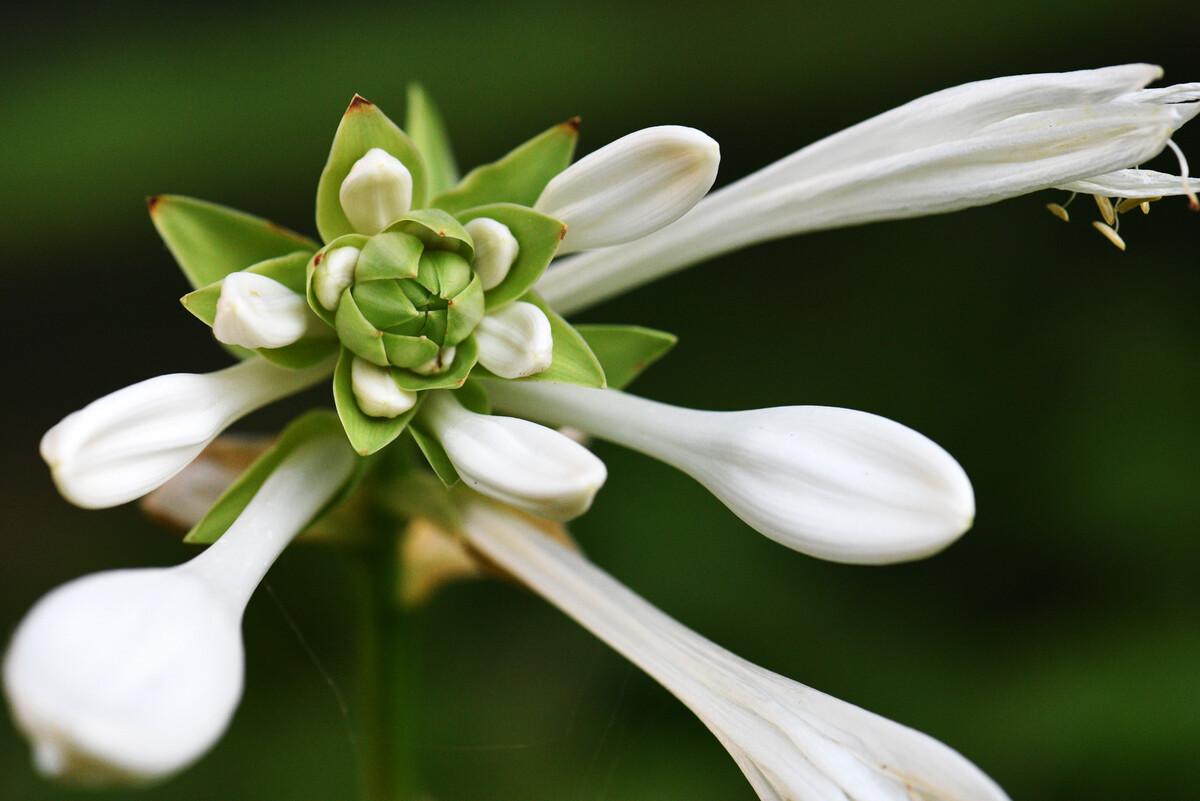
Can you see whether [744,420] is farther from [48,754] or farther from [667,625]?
[48,754]

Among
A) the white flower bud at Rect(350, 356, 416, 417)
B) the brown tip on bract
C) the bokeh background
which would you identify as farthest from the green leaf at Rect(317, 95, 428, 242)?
the bokeh background

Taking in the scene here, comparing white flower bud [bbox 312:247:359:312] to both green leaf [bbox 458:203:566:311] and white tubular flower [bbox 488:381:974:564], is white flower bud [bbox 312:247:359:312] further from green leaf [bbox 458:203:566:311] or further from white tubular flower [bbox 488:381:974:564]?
white tubular flower [bbox 488:381:974:564]

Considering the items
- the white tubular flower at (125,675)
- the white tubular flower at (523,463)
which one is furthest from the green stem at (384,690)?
the white tubular flower at (125,675)

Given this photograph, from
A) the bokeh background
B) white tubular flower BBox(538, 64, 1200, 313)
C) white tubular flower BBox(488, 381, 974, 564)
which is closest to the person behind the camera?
white tubular flower BBox(488, 381, 974, 564)

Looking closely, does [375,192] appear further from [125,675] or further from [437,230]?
[125,675]

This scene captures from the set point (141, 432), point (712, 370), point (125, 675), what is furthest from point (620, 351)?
point (712, 370)

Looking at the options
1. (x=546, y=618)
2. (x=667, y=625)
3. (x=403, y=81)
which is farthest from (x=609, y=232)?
(x=403, y=81)
